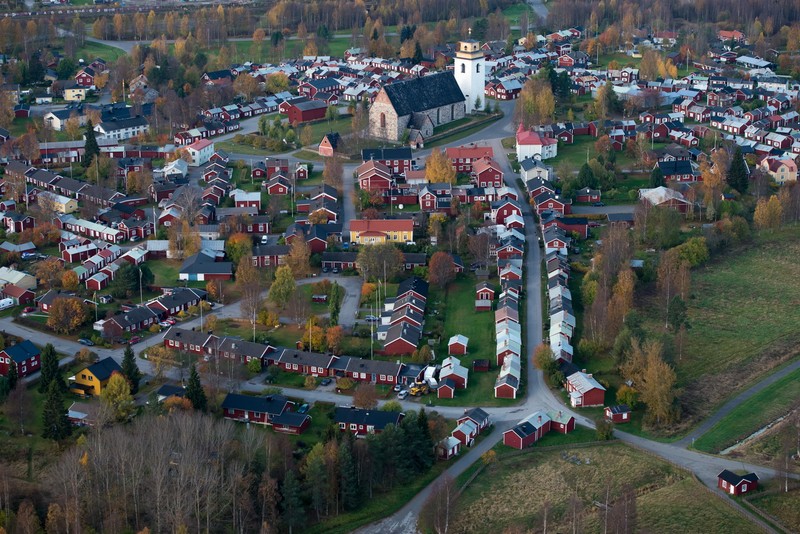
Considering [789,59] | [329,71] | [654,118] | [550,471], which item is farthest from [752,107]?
[550,471]

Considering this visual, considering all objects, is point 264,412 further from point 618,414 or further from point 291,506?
point 618,414

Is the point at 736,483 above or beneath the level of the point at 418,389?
above

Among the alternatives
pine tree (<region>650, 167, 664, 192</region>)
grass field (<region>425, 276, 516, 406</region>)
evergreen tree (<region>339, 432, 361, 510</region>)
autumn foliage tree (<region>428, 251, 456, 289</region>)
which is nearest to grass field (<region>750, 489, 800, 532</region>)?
grass field (<region>425, 276, 516, 406</region>)

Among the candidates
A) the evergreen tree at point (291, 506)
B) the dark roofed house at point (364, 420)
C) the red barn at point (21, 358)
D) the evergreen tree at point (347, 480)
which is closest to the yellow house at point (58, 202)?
the red barn at point (21, 358)

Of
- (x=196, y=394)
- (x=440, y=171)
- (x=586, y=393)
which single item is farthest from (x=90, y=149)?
(x=586, y=393)

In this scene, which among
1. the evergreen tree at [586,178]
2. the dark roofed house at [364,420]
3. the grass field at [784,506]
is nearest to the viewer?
the grass field at [784,506]

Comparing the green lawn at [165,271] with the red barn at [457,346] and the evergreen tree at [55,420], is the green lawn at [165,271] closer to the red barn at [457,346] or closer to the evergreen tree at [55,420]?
the evergreen tree at [55,420]
